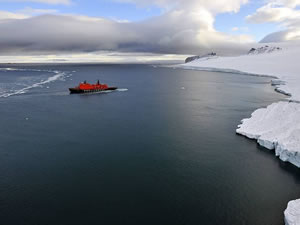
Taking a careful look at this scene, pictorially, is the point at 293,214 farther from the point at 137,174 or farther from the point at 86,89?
the point at 86,89

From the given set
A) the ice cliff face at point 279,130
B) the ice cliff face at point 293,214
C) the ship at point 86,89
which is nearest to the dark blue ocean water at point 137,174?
the ice cliff face at point 293,214

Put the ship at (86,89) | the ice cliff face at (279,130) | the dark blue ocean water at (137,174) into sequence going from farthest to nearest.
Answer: the ship at (86,89)
the ice cliff face at (279,130)
the dark blue ocean water at (137,174)

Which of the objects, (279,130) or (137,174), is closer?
(137,174)

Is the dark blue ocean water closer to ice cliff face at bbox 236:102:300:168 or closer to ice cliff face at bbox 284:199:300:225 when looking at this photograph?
ice cliff face at bbox 284:199:300:225

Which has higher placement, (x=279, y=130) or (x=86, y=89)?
(x=279, y=130)

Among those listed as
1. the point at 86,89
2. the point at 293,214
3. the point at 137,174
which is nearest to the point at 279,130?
the point at 293,214

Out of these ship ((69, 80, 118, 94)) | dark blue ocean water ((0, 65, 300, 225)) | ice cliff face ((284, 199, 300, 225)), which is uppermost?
ice cliff face ((284, 199, 300, 225))

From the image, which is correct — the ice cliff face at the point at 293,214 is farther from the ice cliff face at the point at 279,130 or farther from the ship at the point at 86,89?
the ship at the point at 86,89

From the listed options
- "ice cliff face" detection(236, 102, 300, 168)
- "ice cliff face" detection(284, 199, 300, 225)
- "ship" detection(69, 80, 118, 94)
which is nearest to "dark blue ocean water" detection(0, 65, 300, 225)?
"ice cliff face" detection(284, 199, 300, 225)

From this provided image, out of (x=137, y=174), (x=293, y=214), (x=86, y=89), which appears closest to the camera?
(x=293, y=214)

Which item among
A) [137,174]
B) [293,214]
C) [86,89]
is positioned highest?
[293,214]
